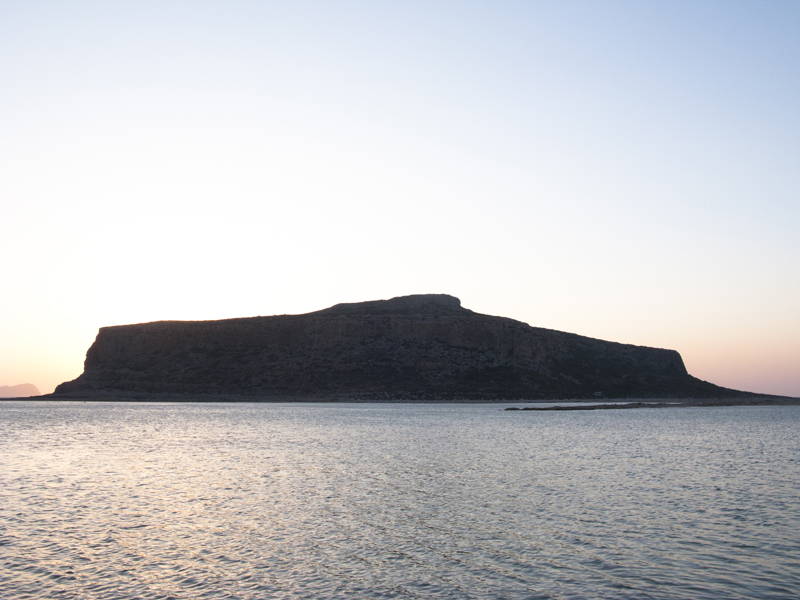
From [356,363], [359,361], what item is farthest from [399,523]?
[359,361]

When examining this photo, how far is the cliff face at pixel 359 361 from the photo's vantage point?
462 feet

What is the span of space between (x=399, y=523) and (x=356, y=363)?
125826mm

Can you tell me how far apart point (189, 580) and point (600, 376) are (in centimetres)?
15662

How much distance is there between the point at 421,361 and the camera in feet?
484

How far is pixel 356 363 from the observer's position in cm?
14625

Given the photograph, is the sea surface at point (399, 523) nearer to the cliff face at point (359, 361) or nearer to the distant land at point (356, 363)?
the distant land at point (356, 363)

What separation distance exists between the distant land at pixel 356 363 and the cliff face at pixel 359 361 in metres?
0.25

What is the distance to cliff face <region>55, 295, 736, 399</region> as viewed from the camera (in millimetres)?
140875

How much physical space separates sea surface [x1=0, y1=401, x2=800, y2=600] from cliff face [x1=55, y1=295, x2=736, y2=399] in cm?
9782

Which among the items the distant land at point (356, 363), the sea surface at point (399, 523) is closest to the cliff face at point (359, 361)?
the distant land at point (356, 363)

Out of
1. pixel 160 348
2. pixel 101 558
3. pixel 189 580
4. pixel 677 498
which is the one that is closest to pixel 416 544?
pixel 189 580

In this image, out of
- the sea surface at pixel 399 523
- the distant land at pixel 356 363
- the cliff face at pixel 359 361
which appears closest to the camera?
the sea surface at pixel 399 523

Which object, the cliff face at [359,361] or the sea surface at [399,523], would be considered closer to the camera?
the sea surface at [399,523]

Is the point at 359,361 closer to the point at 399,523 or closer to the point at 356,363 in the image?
the point at 356,363
